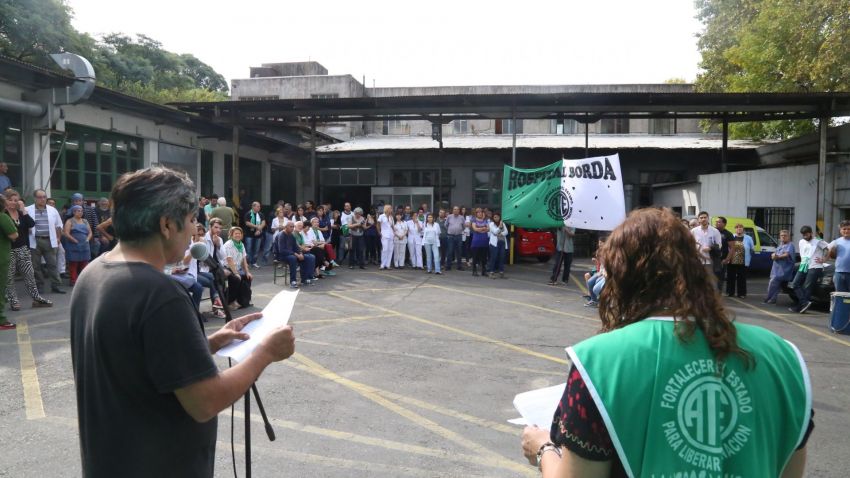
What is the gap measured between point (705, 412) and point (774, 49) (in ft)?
80.0

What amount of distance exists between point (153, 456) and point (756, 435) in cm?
176

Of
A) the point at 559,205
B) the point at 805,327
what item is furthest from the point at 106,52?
the point at 805,327

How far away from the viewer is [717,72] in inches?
1008

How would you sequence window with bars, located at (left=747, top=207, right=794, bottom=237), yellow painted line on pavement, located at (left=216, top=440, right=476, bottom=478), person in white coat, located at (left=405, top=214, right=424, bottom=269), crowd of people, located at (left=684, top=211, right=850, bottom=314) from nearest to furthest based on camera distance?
yellow painted line on pavement, located at (left=216, top=440, right=476, bottom=478) < crowd of people, located at (left=684, top=211, right=850, bottom=314) < person in white coat, located at (left=405, top=214, right=424, bottom=269) < window with bars, located at (left=747, top=207, right=794, bottom=237)

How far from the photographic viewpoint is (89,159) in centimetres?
1602

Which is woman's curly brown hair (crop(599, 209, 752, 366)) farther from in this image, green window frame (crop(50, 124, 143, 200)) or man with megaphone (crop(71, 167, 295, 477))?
green window frame (crop(50, 124, 143, 200))

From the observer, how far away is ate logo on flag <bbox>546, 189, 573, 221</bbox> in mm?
12383

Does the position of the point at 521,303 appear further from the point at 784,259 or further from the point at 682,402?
the point at 682,402

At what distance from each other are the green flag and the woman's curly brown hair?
38.4ft

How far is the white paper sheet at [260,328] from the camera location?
6.86 ft

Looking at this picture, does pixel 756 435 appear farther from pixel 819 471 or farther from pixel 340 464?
pixel 819 471

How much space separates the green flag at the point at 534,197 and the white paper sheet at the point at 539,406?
11577 millimetres

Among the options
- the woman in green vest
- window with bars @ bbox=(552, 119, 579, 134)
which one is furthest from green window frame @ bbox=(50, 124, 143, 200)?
window with bars @ bbox=(552, 119, 579, 134)

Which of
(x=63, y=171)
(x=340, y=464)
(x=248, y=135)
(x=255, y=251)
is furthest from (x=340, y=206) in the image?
(x=340, y=464)
